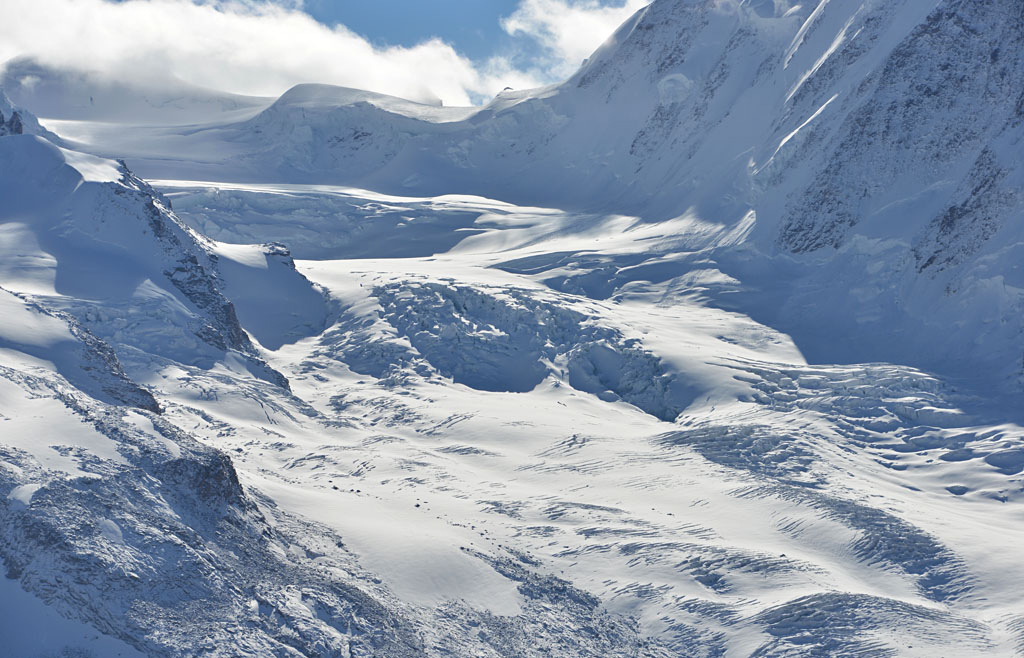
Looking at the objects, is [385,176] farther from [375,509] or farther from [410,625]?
[410,625]

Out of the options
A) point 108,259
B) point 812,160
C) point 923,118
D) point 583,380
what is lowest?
point 583,380

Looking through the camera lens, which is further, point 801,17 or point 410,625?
point 801,17

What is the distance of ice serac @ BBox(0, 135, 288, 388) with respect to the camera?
2630 inches

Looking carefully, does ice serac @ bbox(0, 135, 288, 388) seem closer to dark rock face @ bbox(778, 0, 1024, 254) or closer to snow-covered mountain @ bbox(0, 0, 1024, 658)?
snow-covered mountain @ bbox(0, 0, 1024, 658)

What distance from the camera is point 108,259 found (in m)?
70.8

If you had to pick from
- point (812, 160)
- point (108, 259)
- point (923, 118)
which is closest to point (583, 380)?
point (108, 259)

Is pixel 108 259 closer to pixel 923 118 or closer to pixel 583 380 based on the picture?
pixel 583 380

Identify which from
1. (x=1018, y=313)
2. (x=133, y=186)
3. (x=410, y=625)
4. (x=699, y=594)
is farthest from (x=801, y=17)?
(x=410, y=625)

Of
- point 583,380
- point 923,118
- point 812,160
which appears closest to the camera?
point 583,380

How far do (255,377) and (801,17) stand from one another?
8668 centimetres

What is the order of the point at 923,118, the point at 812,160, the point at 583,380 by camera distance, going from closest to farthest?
the point at 583,380 → the point at 923,118 → the point at 812,160

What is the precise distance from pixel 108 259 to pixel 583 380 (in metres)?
32.1

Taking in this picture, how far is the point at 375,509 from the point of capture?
5125 cm

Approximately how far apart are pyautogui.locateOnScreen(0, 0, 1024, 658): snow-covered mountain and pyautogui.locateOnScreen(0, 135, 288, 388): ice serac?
24 centimetres
